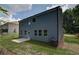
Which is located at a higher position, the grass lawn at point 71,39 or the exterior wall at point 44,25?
the exterior wall at point 44,25

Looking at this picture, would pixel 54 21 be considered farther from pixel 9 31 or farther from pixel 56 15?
pixel 9 31

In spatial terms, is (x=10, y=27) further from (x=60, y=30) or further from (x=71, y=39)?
(x=71, y=39)

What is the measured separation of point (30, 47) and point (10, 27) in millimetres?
353

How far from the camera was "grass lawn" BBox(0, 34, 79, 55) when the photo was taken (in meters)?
2.99

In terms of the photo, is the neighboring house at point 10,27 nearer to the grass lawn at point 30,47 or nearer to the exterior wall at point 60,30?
the grass lawn at point 30,47

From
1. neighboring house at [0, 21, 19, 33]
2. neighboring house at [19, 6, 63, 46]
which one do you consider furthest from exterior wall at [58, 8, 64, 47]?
neighboring house at [0, 21, 19, 33]

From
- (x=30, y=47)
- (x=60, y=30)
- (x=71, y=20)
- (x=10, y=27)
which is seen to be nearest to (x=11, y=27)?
(x=10, y=27)

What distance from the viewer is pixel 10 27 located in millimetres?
3070

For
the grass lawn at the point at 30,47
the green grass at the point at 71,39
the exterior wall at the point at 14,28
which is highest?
the exterior wall at the point at 14,28

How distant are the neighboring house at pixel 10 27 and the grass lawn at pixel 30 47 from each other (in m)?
0.06

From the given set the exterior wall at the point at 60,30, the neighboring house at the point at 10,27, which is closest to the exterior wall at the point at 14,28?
the neighboring house at the point at 10,27

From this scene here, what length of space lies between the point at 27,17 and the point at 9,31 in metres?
0.28

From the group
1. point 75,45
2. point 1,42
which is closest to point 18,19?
point 1,42

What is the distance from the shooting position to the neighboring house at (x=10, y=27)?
10.00 feet
